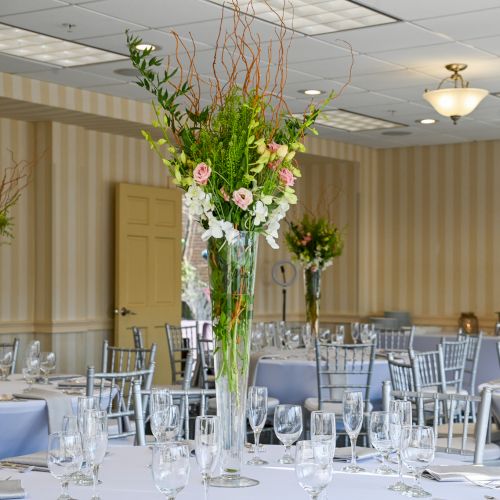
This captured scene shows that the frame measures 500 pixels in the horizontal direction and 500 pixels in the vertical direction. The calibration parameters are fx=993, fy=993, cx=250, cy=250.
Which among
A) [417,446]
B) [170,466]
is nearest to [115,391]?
[417,446]

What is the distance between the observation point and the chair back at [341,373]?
693 cm

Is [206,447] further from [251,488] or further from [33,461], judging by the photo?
[33,461]

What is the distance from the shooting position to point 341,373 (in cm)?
689

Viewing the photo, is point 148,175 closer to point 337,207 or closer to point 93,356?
point 93,356

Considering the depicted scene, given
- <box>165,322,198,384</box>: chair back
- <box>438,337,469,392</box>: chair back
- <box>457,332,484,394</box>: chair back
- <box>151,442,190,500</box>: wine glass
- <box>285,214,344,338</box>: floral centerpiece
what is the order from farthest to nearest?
<box>285,214,344,338</box>: floral centerpiece
<box>165,322,198,384</box>: chair back
<box>457,332,484,394</box>: chair back
<box>438,337,469,392</box>: chair back
<box>151,442,190,500</box>: wine glass

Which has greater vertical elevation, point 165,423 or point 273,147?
point 273,147

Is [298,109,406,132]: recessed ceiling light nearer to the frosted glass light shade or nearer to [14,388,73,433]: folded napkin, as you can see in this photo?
the frosted glass light shade

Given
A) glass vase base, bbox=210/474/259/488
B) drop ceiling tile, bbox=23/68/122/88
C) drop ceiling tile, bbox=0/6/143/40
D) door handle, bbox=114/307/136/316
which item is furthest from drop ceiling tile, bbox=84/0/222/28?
door handle, bbox=114/307/136/316

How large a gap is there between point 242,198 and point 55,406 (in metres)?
2.44

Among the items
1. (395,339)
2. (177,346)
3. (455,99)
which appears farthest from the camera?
(395,339)

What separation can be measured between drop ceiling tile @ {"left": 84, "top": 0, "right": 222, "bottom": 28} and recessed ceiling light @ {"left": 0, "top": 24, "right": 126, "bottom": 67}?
34.6 inches

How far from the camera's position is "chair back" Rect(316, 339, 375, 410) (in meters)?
6.93

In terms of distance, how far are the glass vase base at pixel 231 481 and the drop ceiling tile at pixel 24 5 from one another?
4129 millimetres

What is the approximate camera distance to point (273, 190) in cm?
301
